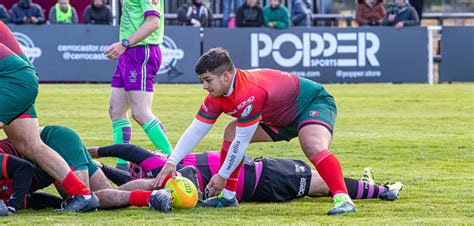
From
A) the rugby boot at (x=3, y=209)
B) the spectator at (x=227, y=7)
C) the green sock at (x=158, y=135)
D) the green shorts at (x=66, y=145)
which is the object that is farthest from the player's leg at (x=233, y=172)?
the spectator at (x=227, y=7)

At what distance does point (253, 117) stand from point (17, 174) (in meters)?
1.80

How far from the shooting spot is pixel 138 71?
35.9ft

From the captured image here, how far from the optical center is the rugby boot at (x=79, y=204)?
8.29 metres

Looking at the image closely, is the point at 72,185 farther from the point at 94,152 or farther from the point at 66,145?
the point at 94,152

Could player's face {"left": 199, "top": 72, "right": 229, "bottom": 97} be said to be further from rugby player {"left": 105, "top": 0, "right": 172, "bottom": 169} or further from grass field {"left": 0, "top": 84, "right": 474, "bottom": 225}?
rugby player {"left": 105, "top": 0, "right": 172, "bottom": 169}

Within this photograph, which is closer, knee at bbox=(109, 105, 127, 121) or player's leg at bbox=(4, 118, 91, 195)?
player's leg at bbox=(4, 118, 91, 195)

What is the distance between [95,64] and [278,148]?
40.3 ft

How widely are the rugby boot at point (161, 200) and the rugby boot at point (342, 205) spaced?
1.19 meters

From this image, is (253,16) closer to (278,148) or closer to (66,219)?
(278,148)

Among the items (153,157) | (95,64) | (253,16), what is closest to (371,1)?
(253,16)

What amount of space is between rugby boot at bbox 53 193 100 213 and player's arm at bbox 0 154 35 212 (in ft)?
1.02

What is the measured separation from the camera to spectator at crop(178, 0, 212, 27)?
26.8 meters

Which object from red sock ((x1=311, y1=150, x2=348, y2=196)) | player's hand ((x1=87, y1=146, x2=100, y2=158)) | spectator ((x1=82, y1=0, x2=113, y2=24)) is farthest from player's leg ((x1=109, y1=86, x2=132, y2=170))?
spectator ((x1=82, y1=0, x2=113, y2=24))

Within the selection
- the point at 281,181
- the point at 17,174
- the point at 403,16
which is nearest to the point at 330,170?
the point at 281,181
